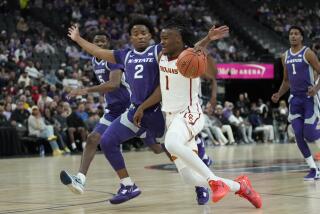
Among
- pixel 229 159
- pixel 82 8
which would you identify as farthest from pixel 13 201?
pixel 82 8

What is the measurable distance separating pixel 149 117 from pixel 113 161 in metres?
0.61

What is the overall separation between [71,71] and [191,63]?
642 inches

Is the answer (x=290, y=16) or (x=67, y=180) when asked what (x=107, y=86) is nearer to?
(x=67, y=180)

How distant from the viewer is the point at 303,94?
385 inches

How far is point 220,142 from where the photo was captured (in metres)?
22.6

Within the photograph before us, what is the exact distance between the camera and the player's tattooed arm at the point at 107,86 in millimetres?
7247

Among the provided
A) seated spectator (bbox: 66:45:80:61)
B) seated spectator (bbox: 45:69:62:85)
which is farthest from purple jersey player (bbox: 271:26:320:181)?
seated spectator (bbox: 66:45:80:61)

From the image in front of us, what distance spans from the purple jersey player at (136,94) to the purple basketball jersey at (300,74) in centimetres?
303

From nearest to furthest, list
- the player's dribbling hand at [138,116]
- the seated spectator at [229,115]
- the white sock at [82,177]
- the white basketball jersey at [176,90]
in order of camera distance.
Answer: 1. the white basketball jersey at [176,90]
2. the player's dribbling hand at [138,116]
3. the white sock at [82,177]
4. the seated spectator at [229,115]

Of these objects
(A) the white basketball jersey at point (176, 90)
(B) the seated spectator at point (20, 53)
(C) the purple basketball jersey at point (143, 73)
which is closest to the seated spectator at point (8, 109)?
(B) the seated spectator at point (20, 53)

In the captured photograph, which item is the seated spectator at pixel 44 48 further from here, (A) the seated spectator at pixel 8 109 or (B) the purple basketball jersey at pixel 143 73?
(B) the purple basketball jersey at pixel 143 73

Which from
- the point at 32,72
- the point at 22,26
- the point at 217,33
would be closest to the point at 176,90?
the point at 217,33

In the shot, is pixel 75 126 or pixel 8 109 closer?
pixel 8 109

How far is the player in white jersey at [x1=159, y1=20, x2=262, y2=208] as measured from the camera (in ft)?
21.6
